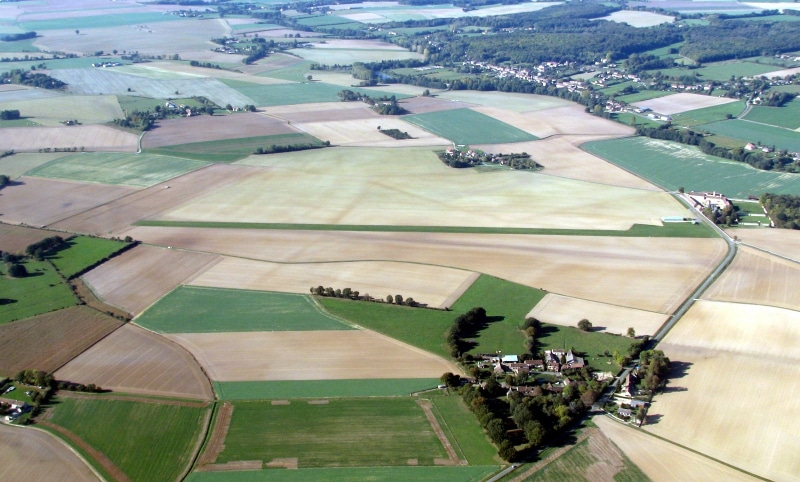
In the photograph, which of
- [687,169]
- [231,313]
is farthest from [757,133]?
[231,313]

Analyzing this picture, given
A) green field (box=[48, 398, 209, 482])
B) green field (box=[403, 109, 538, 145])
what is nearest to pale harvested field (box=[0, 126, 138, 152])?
green field (box=[403, 109, 538, 145])

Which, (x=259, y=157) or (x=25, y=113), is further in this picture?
(x=25, y=113)

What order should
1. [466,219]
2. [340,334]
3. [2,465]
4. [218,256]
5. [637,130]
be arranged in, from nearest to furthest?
[2,465], [340,334], [218,256], [466,219], [637,130]

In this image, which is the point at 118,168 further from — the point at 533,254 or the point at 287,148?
the point at 533,254

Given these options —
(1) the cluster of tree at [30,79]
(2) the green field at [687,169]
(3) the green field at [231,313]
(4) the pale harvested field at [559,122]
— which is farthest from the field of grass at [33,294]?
(1) the cluster of tree at [30,79]

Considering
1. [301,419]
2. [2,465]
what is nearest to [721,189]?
[301,419]

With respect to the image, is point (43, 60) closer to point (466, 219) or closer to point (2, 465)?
point (466, 219)
